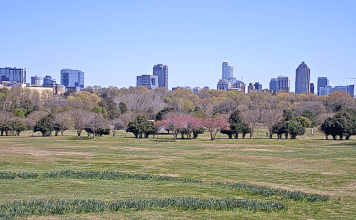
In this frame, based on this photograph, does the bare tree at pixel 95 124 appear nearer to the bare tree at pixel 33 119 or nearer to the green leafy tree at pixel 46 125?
the green leafy tree at pixel 46 125

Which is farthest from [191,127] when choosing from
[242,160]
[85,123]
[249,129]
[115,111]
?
[115,111]

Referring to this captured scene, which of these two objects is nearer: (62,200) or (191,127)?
(62,200)

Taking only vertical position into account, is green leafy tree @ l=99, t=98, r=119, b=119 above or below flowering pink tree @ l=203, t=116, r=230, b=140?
above

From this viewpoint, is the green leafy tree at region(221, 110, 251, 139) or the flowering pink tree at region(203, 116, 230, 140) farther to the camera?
the green leafy tree at region(221, 110, 251, 139)

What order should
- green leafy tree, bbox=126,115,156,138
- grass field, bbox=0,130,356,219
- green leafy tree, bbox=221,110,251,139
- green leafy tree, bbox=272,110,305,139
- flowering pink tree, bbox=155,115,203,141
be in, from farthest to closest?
green leafy tree, bbox=126,115,156,138, green leafy tree, bbox=221,110,251,139, green leafy tree, bbox=272,110,305,139, flowering pink tree, bbox=155,115,203,141, grass field, bbox=0,130,356,219

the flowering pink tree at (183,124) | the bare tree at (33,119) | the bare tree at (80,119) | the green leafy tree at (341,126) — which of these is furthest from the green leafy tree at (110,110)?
the green leafy tree at (341,126)

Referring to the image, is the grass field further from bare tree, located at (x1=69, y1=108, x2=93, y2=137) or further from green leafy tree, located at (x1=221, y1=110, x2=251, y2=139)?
bare tree, located at (x1=69, y1=108, x2=93, y2=137)

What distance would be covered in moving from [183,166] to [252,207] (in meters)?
15.4

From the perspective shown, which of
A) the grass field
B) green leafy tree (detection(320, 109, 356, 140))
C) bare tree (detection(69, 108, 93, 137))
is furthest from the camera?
bare tree (detection(69, 108, 93, 137))

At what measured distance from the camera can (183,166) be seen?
33.1 meters

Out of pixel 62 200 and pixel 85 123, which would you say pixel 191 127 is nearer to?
pixel 85 123

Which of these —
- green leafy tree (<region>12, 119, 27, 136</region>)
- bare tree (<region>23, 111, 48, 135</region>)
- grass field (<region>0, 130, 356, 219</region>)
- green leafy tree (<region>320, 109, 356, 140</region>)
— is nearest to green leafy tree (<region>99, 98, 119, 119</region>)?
bare tree (<region>23, 111, 48, 135</region>)

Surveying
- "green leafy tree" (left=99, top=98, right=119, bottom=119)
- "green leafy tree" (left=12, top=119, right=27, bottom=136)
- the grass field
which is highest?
"green leafy tree" (left=99, top=98, right=119, bottom=119)

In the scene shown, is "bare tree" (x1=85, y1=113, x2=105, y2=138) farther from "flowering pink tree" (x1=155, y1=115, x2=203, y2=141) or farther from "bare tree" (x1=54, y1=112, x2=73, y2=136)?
"flowering pink tree" (x1=155, y1=115, x2=203, y2=141)
